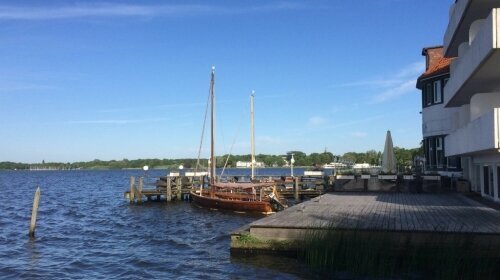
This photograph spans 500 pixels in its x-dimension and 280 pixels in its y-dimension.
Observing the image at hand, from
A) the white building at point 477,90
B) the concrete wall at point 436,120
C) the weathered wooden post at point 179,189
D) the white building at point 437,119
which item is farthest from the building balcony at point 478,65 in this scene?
the weathered wooden post at point 179,189

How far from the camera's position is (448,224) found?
14.6 meters

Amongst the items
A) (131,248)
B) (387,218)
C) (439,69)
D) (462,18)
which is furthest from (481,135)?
(439,69)

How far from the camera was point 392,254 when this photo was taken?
13391 millimetres

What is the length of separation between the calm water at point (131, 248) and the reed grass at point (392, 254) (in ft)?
2.60

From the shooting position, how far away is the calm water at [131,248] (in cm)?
1535

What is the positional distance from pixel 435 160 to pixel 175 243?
19.5 metres

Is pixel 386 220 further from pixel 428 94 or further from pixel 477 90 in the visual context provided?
pixel 428 94

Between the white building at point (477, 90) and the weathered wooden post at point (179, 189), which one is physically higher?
the white building at point (477, 90)

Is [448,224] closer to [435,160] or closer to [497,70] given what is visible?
[497,70]

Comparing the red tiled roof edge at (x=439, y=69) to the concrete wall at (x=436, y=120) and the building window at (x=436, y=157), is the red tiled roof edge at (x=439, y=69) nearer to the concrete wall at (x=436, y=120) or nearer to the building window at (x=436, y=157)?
the concrete wall at (x=436, y=120)

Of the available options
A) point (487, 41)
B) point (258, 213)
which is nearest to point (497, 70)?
point (487, 41)

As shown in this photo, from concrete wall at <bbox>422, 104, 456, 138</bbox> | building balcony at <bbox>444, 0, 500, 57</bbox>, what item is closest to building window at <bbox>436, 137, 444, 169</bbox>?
concrete wall at <bbox>422, 104, 456, 138</bbox>

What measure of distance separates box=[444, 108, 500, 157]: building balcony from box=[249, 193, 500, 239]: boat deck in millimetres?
2164

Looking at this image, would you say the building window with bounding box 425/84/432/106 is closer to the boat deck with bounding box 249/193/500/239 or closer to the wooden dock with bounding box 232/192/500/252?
the boat deck with bounding box 249/193/500/239
